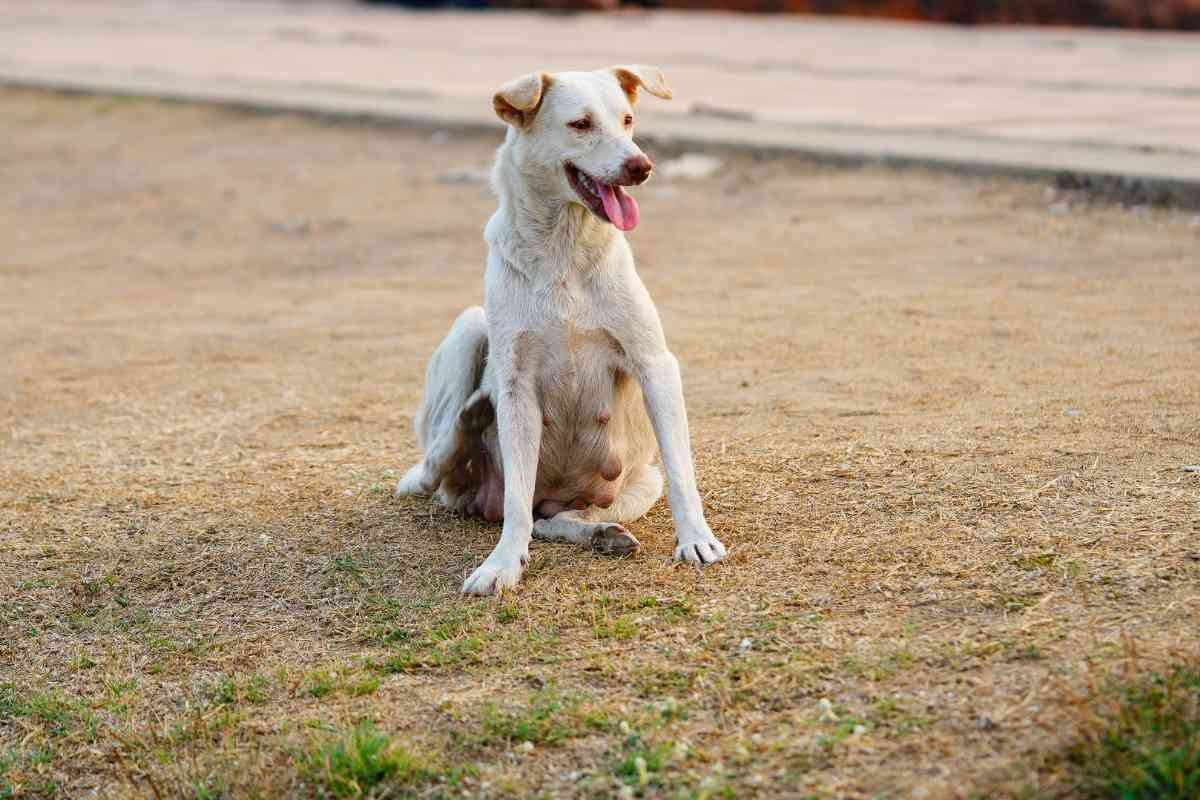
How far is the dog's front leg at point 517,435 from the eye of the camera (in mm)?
4828

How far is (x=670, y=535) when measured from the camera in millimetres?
5117

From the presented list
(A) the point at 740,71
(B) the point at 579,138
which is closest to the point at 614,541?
(B) the point at 579,138

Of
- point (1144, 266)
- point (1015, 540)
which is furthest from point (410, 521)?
point (1144, 266)

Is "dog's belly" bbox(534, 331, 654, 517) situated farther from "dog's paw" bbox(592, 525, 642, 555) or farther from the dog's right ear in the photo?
the dog's right ear

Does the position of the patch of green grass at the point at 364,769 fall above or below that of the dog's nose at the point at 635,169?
below

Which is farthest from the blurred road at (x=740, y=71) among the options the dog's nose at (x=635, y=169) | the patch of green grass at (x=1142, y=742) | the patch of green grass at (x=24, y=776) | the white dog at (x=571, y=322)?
the patch of green grass at (x=24, y=776)

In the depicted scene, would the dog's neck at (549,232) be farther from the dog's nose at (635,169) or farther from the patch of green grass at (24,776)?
the patch of green grass at (24,776)

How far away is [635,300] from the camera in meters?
4.87

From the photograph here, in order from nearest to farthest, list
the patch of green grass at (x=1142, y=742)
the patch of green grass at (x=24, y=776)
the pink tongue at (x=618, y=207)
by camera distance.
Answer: the patch of green grass at (x=1142, y=742)
the patch of green grass at (x=24, y=776)
the pink tongue at (x=618, y=207)

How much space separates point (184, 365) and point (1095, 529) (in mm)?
4874

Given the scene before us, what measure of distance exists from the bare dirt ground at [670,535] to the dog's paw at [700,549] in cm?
5

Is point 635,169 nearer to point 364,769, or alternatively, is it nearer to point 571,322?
point 571,322

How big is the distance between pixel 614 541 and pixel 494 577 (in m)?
0.43

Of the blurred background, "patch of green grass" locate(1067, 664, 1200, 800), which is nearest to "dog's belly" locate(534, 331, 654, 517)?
"patch of green grass" locate(1067, 664, 1200, 800)
